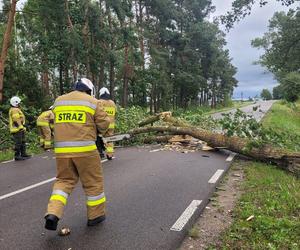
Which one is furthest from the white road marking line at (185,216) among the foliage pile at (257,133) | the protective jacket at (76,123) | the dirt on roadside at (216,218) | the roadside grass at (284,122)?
the roadside grass at (284,122)

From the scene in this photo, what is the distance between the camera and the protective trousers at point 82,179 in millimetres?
4882

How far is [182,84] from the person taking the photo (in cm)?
4559

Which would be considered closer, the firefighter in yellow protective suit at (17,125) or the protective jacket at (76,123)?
the protective jacket at (76,123)

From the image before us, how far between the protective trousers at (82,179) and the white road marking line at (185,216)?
106 cm

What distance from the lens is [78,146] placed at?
4.89 m

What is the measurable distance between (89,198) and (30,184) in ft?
10.6

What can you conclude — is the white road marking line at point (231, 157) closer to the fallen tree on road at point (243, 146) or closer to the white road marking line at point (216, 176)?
the fallen tree on road at point (243, 146)

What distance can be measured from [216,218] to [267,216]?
0.71 meters

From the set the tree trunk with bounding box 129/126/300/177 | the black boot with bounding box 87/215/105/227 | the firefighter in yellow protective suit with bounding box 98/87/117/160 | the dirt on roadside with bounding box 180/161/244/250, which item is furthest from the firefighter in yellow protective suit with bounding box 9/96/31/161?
the black boot with bounding box 87/215/105/227

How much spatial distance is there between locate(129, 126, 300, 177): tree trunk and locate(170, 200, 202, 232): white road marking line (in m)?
3.60

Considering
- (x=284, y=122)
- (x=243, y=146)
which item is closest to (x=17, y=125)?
(x=243, y=146)

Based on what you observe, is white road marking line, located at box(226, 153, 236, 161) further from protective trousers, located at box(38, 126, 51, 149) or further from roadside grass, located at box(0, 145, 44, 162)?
roadside grass, located at box(0, 145, 44, 162)

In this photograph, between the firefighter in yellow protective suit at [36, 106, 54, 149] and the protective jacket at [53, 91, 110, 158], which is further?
the firefighter in yellow protective suit at [36, 106, 54, 149]

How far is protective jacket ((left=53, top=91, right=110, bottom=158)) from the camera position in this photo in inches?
193
